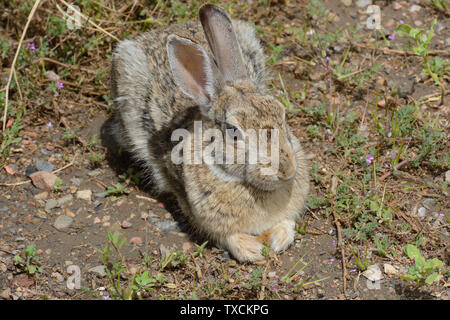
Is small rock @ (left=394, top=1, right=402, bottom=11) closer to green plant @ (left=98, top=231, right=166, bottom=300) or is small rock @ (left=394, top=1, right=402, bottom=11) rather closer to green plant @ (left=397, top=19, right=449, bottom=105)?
green plant @ (left=397, top=19, right=449, bottom=105)

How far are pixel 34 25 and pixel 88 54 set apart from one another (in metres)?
0.64

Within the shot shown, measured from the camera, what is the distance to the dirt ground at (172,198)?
4.55 metres

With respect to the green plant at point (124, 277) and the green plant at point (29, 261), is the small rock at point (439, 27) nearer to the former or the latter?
the green plant at point (124, 277)

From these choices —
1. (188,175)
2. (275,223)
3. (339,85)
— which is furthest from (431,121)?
(188,175)

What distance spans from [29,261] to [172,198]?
1.42m

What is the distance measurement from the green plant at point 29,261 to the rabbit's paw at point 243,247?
147cm

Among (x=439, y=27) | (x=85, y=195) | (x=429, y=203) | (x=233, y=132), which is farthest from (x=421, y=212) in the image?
(x=85, y=195)

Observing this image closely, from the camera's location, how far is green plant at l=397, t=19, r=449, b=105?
17.3ft

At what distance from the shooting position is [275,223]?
4914mm

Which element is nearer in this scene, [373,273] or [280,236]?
[373,273]

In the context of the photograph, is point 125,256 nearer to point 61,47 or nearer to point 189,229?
point 189,229

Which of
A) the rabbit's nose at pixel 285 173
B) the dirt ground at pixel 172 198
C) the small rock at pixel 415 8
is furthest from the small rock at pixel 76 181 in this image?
the small rock at pixel 415 8

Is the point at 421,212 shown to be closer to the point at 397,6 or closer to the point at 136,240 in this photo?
the point at 136,240

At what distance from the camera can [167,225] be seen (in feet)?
17.0
